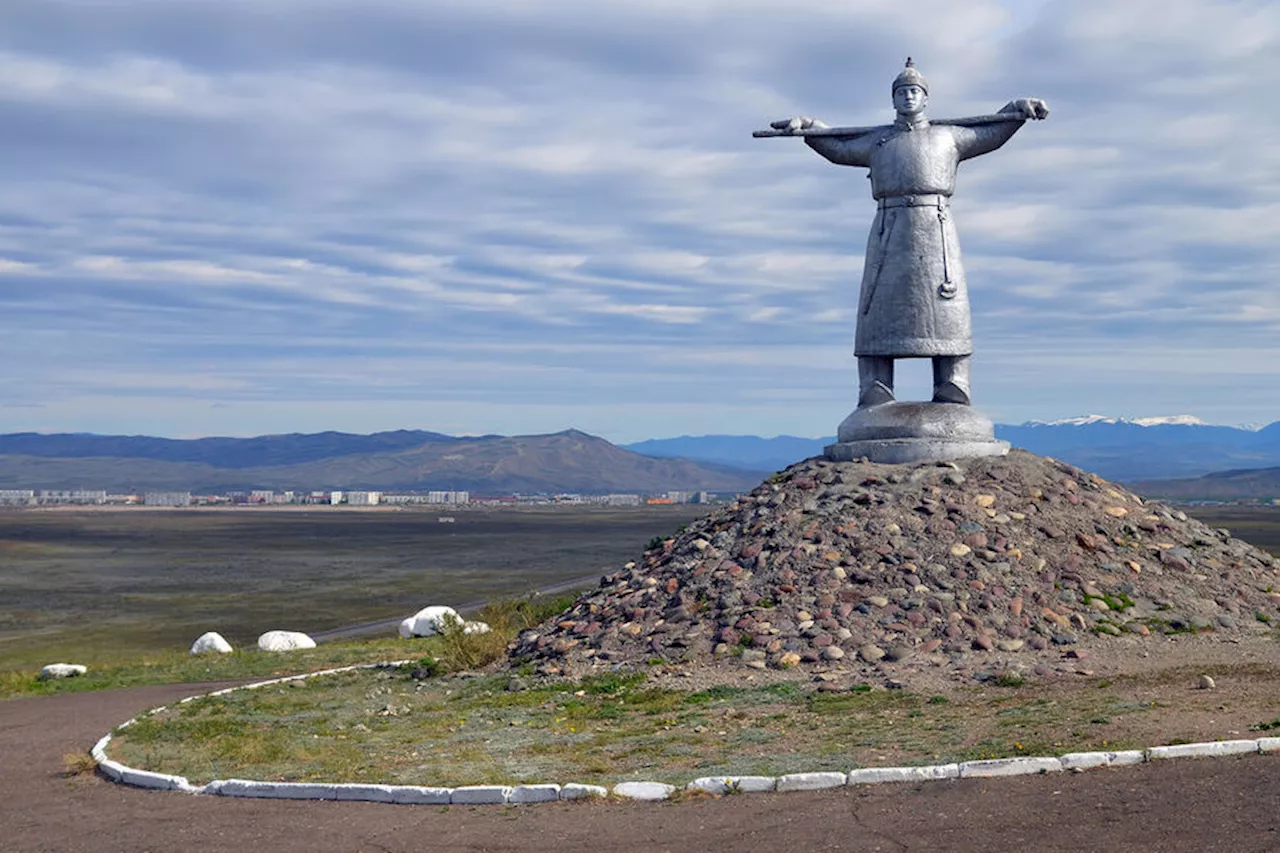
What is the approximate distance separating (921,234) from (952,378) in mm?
2414

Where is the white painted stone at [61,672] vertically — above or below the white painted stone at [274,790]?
below

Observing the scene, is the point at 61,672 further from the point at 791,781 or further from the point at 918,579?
the point at 791,781

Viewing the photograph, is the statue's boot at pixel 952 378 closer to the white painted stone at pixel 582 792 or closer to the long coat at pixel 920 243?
the long coat at pixel 920 243

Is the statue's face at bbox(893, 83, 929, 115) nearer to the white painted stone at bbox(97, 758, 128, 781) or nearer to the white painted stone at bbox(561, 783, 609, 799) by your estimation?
the white painted stone at bbox(561, 783, 609, 799)

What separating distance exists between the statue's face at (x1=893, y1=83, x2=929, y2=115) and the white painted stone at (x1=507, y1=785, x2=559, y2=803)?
14.2 metres

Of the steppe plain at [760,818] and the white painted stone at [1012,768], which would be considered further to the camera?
the white painted stone at [1012,768]

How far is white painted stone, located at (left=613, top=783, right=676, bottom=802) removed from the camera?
1073cm

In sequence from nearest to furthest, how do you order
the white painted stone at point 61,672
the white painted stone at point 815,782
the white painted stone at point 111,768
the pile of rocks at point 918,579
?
the white painted stone at point 815,782, the white painted stone at point 111,768, the pile of rocks at point 918,579, the white painted stone at point 61,672

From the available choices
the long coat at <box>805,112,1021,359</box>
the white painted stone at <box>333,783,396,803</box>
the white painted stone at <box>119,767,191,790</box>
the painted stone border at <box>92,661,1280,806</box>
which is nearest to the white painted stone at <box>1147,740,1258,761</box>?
the painted stone border at <box>92,661,1280,806</box>

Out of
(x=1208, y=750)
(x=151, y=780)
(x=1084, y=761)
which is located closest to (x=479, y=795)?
(x=151, y=780)

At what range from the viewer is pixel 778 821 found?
9766 mm

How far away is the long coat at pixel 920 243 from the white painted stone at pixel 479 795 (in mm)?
→ 12427

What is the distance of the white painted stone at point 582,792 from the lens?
1084 cm

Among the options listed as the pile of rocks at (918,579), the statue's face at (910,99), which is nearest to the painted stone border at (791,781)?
the pile of rocks at (918,579)
